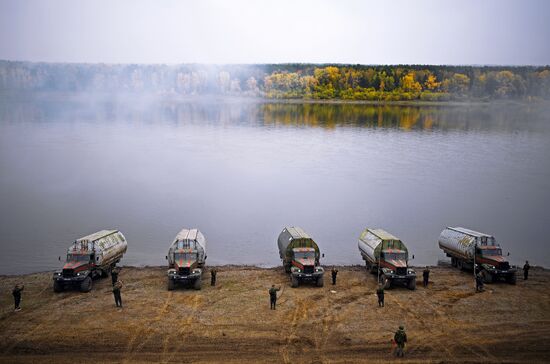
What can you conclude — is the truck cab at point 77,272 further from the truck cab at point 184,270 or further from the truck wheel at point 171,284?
the truck cab at point 184,270

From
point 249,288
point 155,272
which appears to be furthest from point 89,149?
point 249,288

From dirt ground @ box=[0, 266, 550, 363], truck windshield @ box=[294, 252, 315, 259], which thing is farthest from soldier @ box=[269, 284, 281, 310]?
truck windshield @ box=[294, 252, 315, 259]

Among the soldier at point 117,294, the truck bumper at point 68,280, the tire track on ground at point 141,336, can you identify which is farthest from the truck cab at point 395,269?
the truck bumper at point 68,280

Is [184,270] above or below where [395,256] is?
below

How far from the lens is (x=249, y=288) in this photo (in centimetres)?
3114

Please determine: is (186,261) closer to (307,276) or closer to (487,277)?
(307,276)

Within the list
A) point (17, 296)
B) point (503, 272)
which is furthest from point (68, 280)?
point (503, 272)

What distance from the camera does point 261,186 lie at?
68062 millimetres

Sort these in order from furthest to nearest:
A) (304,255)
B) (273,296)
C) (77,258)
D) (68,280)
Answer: (304,255) < (77,258) < (68,280) < (273,296)

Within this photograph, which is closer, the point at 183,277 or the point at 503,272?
the point at 183,277

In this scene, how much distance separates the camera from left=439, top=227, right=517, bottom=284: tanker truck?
32.1 meters

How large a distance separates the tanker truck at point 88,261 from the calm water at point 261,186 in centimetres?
483

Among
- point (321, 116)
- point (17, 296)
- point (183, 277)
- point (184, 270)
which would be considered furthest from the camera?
point (321, 116)

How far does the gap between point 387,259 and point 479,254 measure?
623 cm
